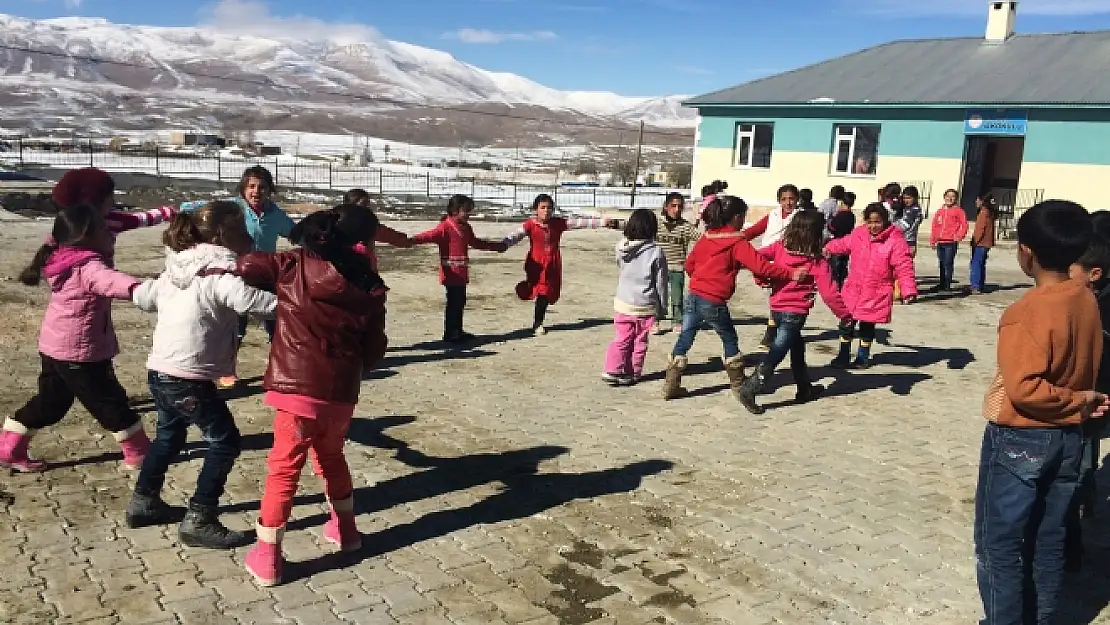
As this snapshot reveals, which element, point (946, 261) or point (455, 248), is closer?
point (455, 248)

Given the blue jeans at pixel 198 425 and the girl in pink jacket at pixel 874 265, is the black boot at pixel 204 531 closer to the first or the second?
the blue jeans at pixel 198 425

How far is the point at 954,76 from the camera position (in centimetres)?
2634

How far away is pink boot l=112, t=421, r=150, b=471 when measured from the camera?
17.2 feet

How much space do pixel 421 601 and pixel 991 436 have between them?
8.56 feet

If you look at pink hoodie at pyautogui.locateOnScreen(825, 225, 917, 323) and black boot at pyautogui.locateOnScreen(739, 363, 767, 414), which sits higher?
pink hoodie at pyautogui.locateOnScreen(825, 225, 917, 323)

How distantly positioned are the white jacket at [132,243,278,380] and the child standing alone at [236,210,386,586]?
0.18m

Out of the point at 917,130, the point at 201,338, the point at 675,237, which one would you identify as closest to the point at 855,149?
the point at 917,130

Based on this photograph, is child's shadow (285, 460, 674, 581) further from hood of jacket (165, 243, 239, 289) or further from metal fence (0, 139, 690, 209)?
metal fence (0, 139, 690, 209)

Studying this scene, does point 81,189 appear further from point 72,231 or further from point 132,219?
point 132,219

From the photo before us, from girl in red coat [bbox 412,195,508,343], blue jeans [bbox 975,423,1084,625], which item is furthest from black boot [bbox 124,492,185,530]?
girl in red coat [bbox 412,195,508,343]

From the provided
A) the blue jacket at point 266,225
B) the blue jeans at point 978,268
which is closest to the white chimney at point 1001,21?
the blue jeans at point 978,268

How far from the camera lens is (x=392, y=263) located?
1529cm

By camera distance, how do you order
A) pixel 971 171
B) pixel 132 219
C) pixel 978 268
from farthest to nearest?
pixel 971 171, pixel 978 268, pixel 132 219

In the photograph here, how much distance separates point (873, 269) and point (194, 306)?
6.49m
